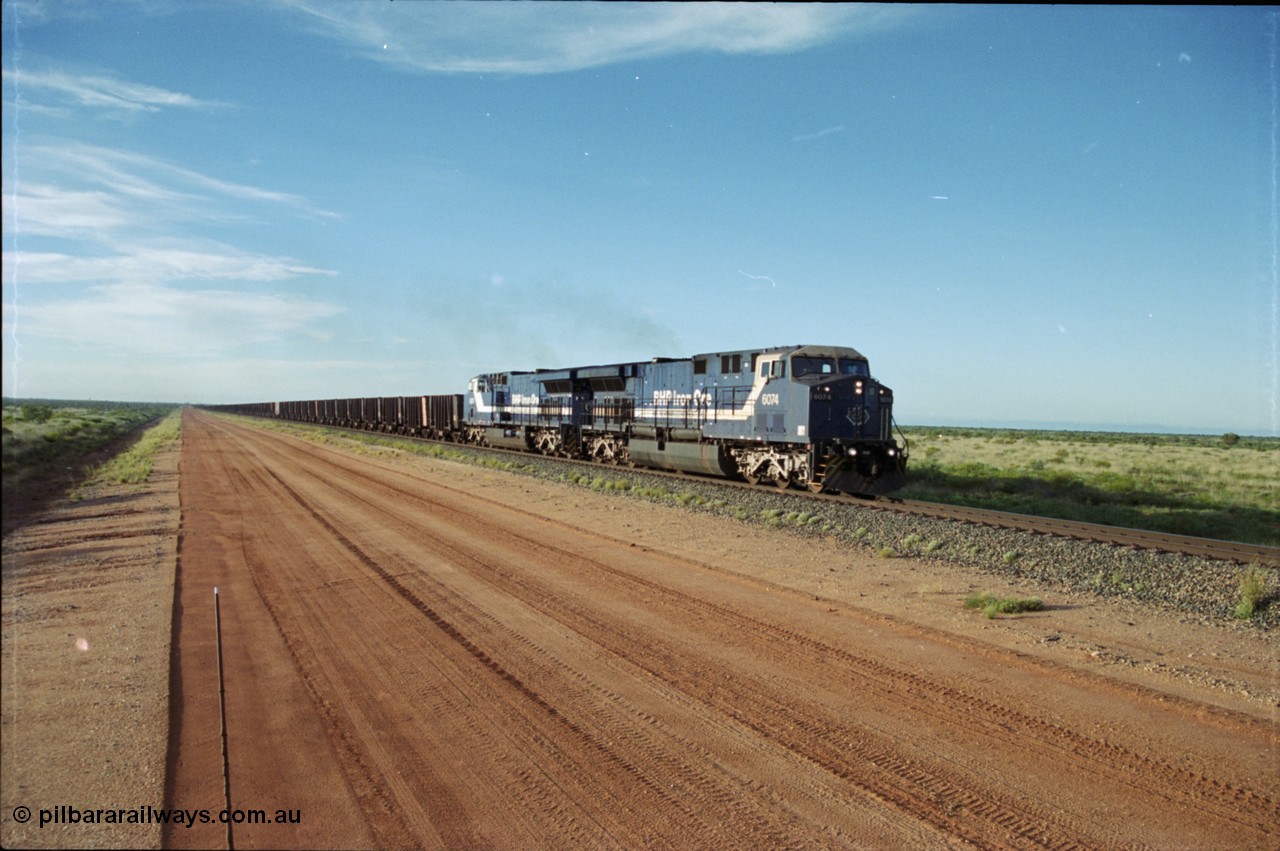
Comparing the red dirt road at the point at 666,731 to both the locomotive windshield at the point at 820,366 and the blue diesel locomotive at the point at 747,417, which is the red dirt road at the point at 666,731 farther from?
the locomotive windshield at the point at 820,366

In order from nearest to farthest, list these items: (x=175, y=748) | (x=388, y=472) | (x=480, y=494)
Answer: (x=175, y=748) → (x=480, y=494) → (x=388, y=472)

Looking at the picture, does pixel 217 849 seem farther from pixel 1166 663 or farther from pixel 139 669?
pixel 1166 663

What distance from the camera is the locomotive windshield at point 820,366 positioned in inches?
845

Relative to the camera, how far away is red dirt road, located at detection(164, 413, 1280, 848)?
503 cm

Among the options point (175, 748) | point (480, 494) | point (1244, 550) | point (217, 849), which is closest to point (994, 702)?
point (217, 849)

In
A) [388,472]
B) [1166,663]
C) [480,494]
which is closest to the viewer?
[1166,663]

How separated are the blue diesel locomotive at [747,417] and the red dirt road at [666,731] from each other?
10.5 meters

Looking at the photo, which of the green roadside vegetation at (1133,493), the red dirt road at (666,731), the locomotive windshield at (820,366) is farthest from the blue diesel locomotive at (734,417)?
the red dirt road at (666,731)

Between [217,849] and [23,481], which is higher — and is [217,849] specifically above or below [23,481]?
below

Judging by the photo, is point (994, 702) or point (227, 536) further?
point (227, 536)

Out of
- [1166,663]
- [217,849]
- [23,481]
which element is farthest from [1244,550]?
[23,481]

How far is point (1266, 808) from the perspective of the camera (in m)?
5.26

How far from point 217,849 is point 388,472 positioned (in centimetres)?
2774

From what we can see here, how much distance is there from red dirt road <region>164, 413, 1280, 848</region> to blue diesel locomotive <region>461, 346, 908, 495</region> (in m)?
10.5
